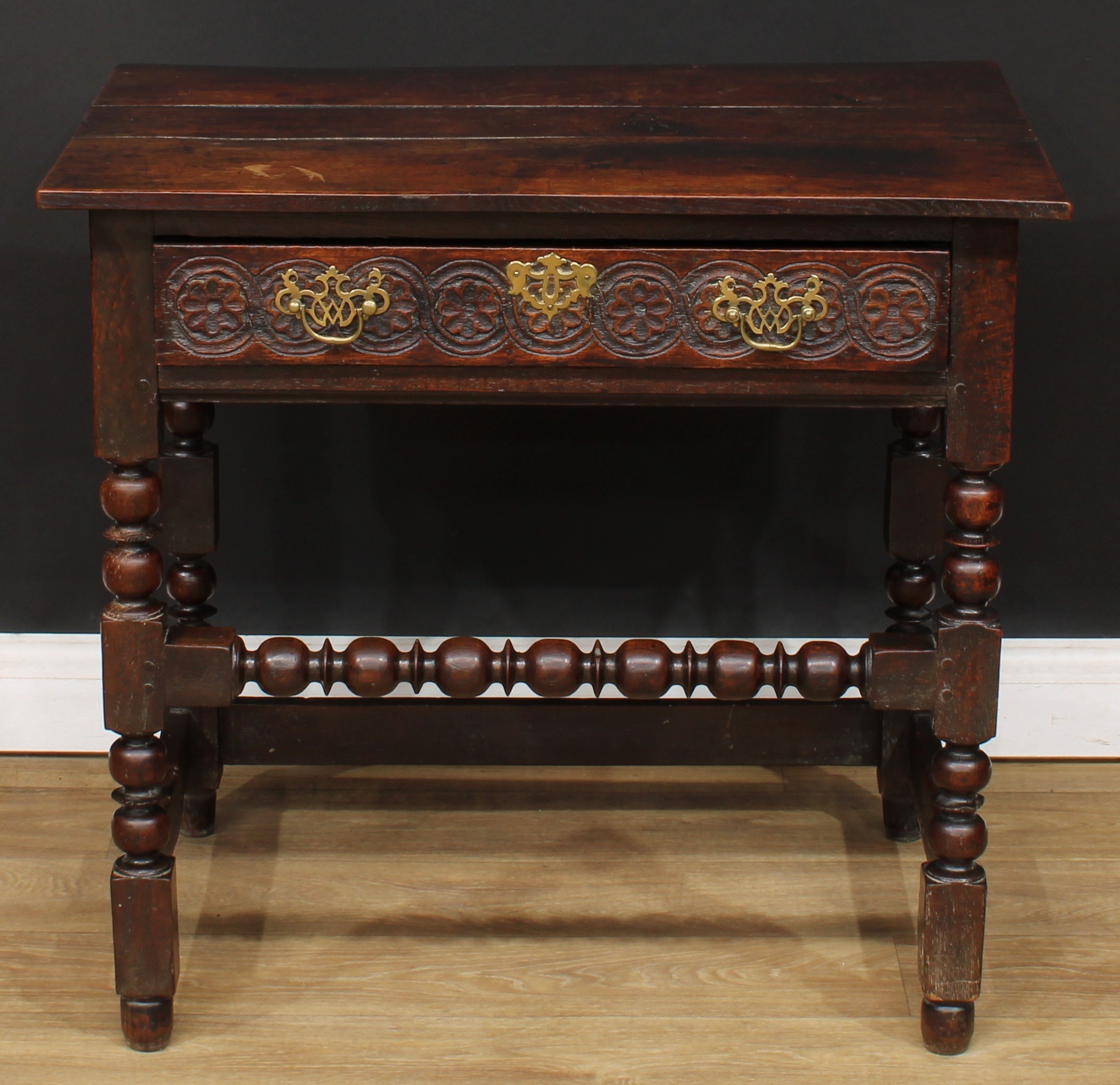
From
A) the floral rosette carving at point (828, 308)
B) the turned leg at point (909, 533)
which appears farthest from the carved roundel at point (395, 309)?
the turned leg at point (909, 533)

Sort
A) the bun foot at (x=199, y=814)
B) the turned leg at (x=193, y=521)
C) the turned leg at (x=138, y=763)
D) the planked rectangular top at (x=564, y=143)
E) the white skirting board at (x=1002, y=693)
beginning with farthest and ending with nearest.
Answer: the white skirting board at (x=1002, y=693), the bun foot at (x=199, y=814), the turned leg at (x=193, y=521), the turned leg at (x=138, y=763), the planked rectangular top at (x=564, y=143)

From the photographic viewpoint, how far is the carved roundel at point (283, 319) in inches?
62.9

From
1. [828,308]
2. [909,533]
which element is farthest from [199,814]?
[828,308]

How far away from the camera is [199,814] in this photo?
2.27 meters

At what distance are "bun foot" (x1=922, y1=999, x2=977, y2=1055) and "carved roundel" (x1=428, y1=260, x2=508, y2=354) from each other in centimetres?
100

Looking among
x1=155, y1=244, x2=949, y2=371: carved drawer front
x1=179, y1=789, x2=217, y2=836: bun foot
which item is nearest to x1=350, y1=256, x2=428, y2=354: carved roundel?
x1=155, y1=244, x2=949, y2=371: carved drawer front

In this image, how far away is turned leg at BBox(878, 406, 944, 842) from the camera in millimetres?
2111

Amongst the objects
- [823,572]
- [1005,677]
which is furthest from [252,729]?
[1005,677]

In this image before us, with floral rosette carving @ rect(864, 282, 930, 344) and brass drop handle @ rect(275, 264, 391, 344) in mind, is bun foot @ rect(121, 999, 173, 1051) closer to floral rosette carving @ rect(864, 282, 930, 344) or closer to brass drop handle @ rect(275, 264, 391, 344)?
brass drop handle @ rect(275, 264, 391, 344)

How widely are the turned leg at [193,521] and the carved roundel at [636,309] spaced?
76cm

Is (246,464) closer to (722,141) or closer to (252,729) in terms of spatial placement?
(252,729)

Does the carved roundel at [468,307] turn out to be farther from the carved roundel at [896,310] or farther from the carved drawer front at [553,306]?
the carved roundel at [896,310]

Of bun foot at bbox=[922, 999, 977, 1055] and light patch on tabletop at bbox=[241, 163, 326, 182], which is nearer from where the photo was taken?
light patch on tabletop at bbox=[241, 163, 326, 182]

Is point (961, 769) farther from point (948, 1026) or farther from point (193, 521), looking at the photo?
point (193, 521)
